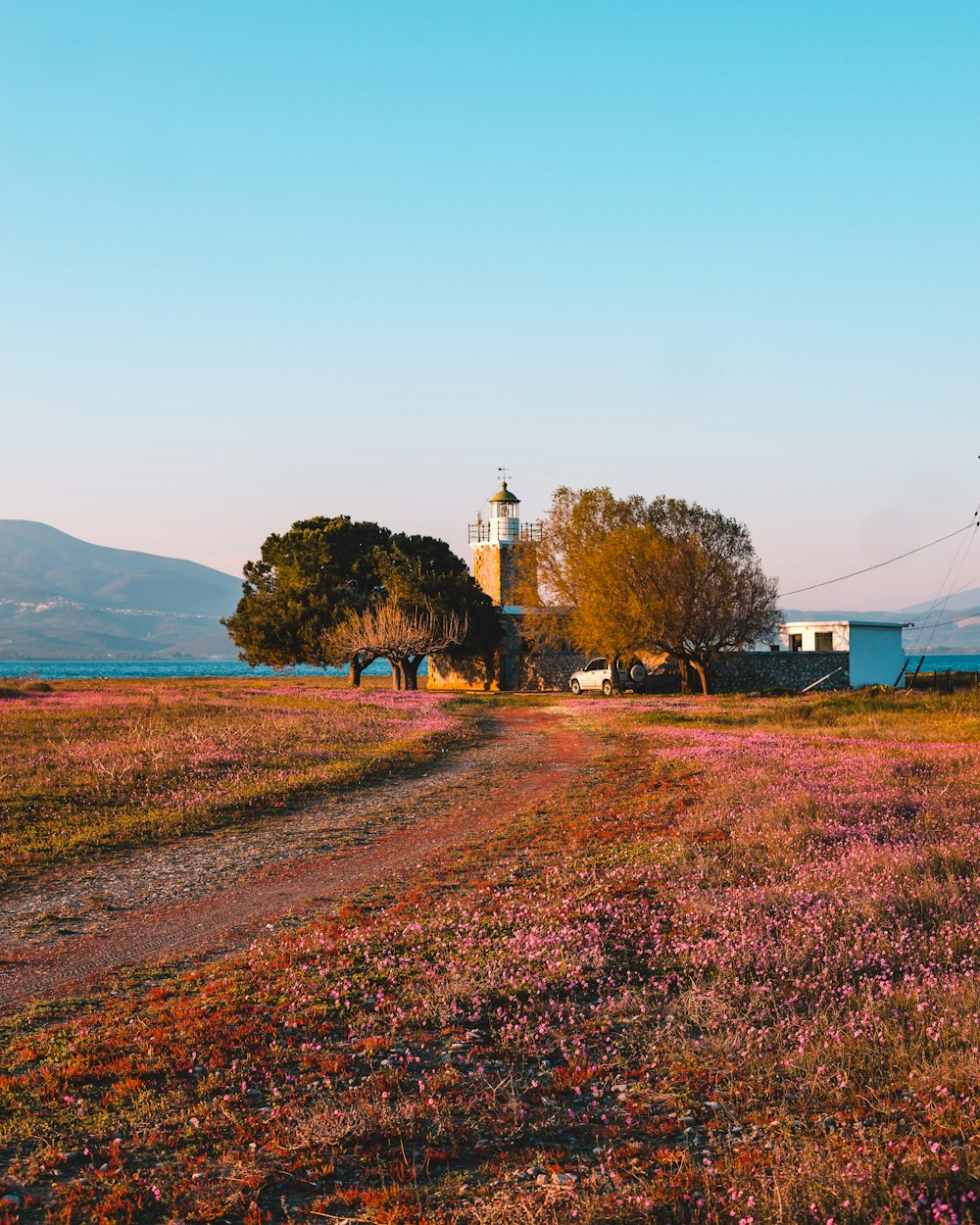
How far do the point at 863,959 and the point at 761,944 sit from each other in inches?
34.6

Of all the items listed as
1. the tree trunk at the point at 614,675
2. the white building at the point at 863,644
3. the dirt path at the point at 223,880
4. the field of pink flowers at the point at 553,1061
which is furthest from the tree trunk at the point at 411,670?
the field of pink flowers at the point at 553,1061

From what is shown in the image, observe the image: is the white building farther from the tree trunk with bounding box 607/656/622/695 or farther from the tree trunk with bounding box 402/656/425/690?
the tree trunk with bounding box 402/656/425/690

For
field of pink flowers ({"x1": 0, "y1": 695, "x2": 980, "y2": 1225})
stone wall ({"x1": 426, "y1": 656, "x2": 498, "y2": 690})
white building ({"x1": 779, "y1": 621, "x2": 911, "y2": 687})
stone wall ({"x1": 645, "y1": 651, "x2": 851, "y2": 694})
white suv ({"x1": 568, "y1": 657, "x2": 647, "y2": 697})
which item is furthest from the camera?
stone wall ({"x1": 426, "y1": 656, "x2": 498, "y2": 690})

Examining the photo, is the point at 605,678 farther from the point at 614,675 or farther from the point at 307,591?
the point at 307,591

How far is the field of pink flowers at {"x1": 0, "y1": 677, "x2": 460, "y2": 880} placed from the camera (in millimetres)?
15828

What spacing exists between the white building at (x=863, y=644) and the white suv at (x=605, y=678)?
12808 mm

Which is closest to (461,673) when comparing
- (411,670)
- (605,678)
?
(411,670)

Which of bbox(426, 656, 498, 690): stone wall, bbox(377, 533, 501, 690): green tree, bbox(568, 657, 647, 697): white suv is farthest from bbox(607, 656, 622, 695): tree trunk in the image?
bbox(426, 656, 498, 690): stone wall

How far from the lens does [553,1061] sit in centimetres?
686

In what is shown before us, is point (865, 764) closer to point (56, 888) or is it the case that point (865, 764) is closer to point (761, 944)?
point (761, 944)

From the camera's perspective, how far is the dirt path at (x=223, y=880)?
369 inches

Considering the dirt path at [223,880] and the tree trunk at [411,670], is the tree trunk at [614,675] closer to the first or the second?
the tree trunk at [411,670]

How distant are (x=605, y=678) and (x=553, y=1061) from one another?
2093 inches

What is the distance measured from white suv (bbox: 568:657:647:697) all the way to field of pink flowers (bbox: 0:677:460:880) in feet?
67.4
